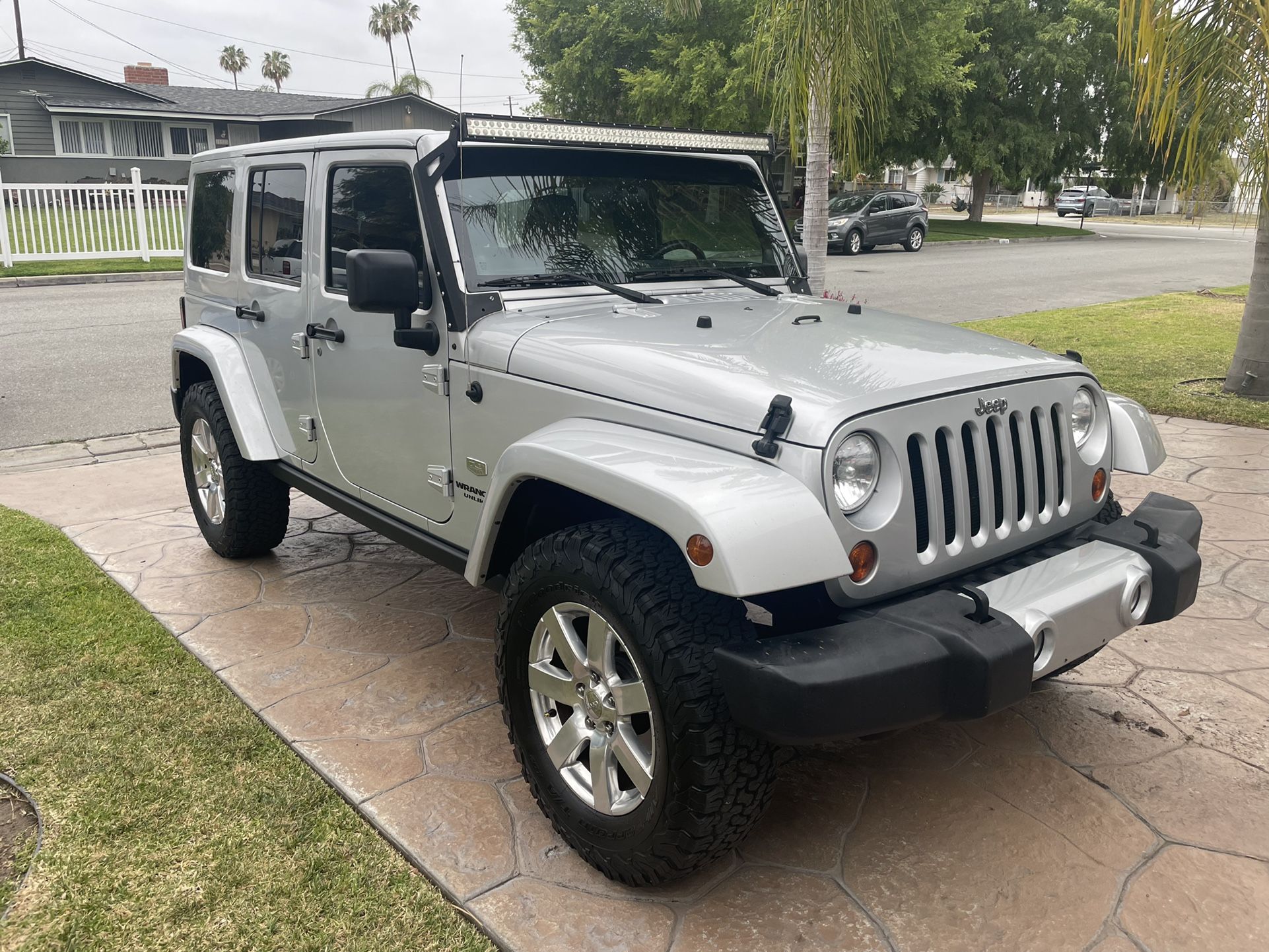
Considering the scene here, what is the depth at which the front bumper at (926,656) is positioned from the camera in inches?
87.3

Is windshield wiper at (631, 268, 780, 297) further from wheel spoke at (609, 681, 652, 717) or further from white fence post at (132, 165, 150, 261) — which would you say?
white fence post at (132, 165, 150, 261)

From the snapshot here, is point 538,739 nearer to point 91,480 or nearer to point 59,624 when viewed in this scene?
point 59,624

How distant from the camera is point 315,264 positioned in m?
4.04

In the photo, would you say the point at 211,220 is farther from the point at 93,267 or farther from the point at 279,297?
the point at 93,267

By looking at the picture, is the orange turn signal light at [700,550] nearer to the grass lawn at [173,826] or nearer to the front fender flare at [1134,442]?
the grass lawn at [173,826]

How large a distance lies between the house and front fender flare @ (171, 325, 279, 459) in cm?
3210

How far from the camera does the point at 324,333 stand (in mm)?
3971

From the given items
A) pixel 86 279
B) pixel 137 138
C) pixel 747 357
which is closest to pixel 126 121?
pixel 137 138

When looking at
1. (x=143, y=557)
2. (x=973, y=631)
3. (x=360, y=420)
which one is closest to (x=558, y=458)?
(x=973, y=631)

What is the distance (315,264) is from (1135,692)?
11.4 ft

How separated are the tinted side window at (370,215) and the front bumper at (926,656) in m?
1.86

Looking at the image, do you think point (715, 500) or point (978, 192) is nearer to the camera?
point (715, 500)

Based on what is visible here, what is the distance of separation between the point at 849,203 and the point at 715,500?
25.5 meters

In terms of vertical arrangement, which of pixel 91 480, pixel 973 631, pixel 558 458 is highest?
pixel 558 458
